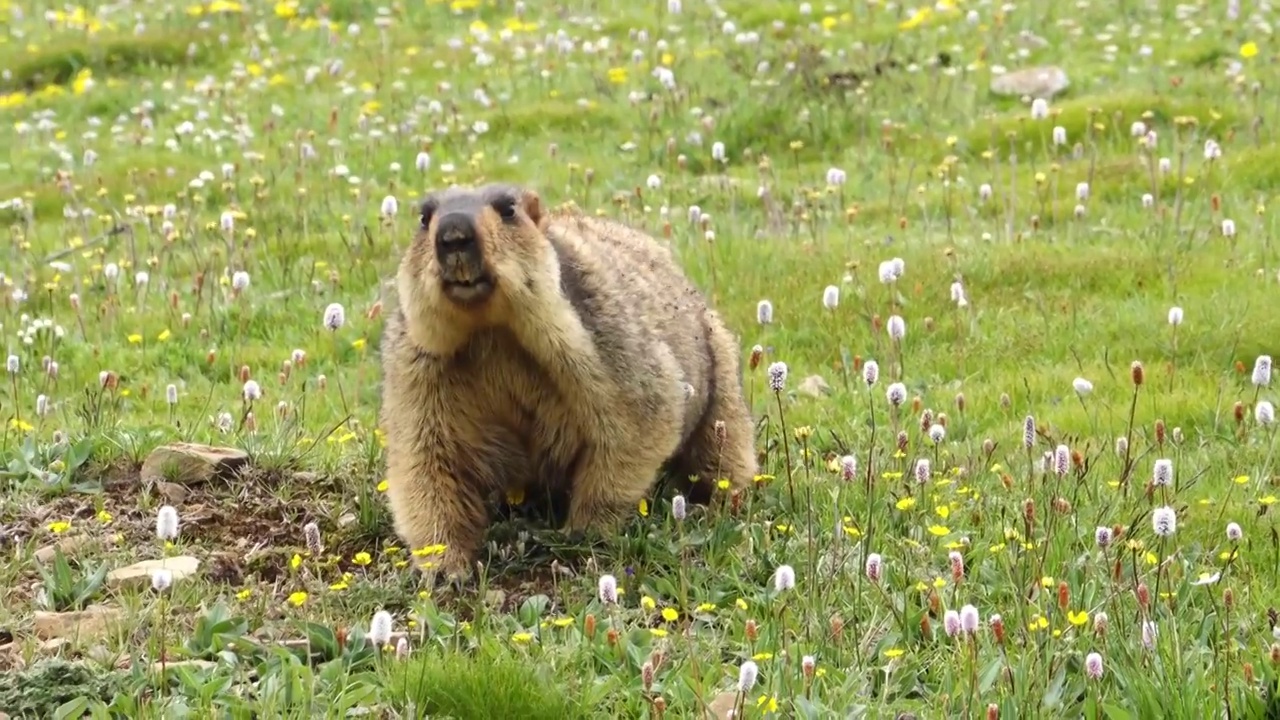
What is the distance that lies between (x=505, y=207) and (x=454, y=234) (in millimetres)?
400

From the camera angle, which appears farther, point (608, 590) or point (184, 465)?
point (184, 465)

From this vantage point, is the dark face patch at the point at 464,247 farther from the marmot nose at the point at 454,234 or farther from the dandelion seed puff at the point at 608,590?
the dandelion seed puff at the point at 608,590

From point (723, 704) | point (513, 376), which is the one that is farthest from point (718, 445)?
point (723, 704)

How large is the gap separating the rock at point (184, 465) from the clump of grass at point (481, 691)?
218cm

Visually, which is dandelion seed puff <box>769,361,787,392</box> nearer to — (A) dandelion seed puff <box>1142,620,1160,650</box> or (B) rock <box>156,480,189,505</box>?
(A) dandelion seed puff <box>1142,620,1160,650</box>

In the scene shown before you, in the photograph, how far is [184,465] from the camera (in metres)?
6.91

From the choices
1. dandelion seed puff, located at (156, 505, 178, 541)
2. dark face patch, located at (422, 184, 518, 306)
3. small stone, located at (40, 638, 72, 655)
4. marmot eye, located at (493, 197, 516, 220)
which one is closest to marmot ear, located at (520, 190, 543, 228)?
marmot eye, located at (493, 197, 516, 220)

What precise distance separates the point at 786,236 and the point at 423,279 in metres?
5.68

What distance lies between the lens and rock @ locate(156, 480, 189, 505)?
678 centimetres

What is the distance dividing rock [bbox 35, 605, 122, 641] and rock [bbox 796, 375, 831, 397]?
4.14 metres

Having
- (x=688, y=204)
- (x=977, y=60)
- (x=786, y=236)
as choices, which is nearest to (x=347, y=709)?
(x=786, y=236)

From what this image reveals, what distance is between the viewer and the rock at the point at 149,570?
19.4 ft

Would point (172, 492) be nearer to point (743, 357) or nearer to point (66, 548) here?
point (66, 548)

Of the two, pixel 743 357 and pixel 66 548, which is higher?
pixel 66 548
